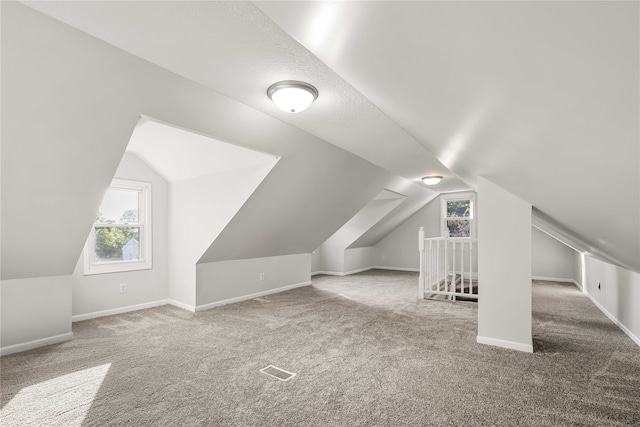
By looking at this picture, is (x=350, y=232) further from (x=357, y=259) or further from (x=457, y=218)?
(x=457, y=218)

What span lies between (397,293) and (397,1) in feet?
18.6

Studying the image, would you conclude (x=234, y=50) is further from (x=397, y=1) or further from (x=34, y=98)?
(x=34, y=98)

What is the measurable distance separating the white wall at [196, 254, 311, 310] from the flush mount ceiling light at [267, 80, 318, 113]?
3278mm

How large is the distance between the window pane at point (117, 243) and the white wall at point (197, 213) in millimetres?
481

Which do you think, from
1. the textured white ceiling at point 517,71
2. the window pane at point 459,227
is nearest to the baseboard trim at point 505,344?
the textured white ceiling at point 517,71

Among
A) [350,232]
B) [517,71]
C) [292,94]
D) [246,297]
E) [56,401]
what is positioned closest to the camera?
[517,71]

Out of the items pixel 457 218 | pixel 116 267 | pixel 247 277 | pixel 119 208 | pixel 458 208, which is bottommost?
pixel 247 277

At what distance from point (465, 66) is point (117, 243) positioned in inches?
194

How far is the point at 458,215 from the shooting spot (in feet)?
28.0

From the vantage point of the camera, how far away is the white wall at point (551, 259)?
723cm

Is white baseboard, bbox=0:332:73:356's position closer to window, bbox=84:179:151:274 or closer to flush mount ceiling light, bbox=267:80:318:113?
window, bbox=84:179:151:274

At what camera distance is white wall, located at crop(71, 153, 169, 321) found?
4102 millimetres

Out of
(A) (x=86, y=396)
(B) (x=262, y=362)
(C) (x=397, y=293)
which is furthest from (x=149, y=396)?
(C) (x=397, y=293)

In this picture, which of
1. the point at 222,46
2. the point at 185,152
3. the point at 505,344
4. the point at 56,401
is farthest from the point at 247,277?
the point at 222,46
